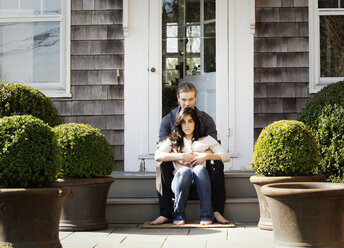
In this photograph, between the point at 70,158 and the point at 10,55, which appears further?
the point at 10,55

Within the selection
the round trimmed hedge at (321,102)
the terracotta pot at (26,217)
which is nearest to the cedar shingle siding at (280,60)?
the round trimmed hedge at (321,102)

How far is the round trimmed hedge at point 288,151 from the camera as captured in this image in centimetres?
438

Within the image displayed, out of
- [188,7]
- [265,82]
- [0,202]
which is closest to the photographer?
[0,202]

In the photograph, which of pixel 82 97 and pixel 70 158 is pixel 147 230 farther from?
pixel 82 97

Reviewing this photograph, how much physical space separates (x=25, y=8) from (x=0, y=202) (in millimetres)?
3528

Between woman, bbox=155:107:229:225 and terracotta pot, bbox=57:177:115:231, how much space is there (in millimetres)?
640

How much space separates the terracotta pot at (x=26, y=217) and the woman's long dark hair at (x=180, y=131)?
5.43 ft

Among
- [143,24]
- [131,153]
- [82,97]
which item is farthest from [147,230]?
[143,24]

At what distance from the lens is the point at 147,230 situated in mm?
4539

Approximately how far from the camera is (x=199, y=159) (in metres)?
4.81

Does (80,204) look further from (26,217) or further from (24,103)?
(24,103)

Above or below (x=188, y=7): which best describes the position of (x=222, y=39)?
below

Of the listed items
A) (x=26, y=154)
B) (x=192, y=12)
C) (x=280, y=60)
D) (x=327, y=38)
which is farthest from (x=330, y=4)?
(x=26, y=154)

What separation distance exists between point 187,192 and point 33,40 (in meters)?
2.79
